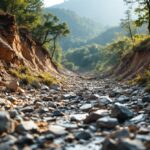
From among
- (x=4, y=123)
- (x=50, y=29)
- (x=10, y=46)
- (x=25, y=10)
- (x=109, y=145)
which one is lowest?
(x=109, y=145)

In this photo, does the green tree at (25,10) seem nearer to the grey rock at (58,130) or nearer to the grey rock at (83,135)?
the grey rock at (58,130)

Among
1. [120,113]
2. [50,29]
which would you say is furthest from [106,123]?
[50,29]

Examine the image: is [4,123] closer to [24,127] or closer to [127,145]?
[24,127]

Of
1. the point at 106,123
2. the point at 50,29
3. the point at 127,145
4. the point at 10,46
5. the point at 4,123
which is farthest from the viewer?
the point at 50,29

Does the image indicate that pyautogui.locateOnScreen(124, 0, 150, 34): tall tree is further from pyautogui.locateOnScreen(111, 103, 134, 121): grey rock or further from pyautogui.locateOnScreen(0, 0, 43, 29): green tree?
pyautogui.locateOnScreen(111, 103, 134, 121): grey rock

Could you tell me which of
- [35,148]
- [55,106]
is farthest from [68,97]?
[35,148]

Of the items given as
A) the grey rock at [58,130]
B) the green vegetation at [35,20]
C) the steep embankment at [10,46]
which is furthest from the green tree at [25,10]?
the grey rock at [58,130]

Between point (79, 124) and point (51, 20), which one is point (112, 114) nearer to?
point (79, 124)

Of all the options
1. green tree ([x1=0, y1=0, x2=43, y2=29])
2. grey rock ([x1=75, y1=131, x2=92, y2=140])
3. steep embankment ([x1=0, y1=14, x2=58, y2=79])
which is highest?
green tree ([x1=0, y1=0, x2=43, y2=29])

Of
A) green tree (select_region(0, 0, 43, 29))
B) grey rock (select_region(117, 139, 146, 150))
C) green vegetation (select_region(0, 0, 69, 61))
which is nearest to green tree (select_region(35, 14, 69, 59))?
green vegetation (select_region(0, 0, 69, 61))

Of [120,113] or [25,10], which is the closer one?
[120,113]

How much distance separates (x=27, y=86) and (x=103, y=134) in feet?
38.5

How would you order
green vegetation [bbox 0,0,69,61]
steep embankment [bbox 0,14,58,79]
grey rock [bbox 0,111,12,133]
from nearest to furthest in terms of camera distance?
grey rock [bbox 0,111,12,133] < steep embankment [bbox 0,14,58,79] < green vegetation [bbox 0,0,69,61]

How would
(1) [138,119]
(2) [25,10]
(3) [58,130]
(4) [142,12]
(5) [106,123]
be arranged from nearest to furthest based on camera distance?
1. (3) [58,130]
2. (5) [106,123]
3. (1) [138,119]
4. (4) [142,12]
5. (2) [25,10]
